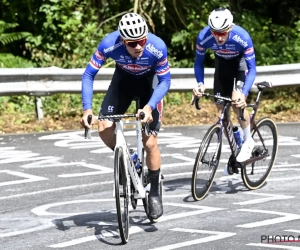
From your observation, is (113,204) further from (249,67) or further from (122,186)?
(249,67)

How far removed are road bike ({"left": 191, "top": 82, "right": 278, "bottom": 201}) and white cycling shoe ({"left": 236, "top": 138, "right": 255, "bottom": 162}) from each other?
0.19 ft

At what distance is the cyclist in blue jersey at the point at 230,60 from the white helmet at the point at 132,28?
177 centimetres

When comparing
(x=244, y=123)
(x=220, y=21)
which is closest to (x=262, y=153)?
(x=244, y=123)

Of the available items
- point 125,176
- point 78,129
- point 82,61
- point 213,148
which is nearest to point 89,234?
point 125,176

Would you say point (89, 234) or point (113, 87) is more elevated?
point (113, 87)

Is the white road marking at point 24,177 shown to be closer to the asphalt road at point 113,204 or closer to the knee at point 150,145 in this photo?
the asphalt road at point 113,204

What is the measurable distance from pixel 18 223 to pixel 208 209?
1.90 meters

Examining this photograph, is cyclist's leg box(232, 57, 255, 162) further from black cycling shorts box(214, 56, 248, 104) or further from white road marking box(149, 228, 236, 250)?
white road marking box(149, 228, 236, 250)

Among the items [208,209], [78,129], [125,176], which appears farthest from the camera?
[78,129]

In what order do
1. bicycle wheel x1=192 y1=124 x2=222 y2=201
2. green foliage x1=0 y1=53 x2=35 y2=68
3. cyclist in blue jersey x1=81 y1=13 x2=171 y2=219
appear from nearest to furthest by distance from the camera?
cyclist in blue jersey x1=81 y1=13 x2=171 y2=219
bicycle wheel x1=192 y1=124 x2=222 y2=201
green foliage x1=0 y1=53 x2=35 y2=68

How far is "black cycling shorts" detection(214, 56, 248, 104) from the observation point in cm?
977

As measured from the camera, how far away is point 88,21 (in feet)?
61.1

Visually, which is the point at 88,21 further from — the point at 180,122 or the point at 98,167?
the point at 98,167

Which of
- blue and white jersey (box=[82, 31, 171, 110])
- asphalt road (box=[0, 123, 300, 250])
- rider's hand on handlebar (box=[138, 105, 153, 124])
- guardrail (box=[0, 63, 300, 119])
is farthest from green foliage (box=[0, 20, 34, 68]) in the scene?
rider's hand on handlebar (box=[138, 105, 153, 124])
